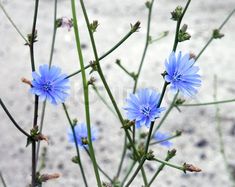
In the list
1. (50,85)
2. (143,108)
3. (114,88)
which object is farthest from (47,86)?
(114,88)

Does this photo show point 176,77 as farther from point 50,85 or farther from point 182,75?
point 50,85

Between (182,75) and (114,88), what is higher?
(114,88)

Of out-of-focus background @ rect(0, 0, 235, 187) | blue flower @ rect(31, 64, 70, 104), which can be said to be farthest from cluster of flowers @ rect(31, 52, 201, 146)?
out-of-focus background @ rect(0, 0, 235, 187)

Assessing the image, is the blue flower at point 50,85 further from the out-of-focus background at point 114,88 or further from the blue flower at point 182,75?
the out-of-focus background at point 114,88

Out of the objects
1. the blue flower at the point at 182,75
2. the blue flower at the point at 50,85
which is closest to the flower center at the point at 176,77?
the blue flower at the point at 182,75

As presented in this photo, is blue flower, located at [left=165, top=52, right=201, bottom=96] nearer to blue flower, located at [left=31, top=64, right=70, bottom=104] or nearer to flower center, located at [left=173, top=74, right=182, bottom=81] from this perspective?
flower center, located at [left=173, top=74, right=182, bottom=81]

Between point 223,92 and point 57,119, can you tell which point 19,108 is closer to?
point 57,119

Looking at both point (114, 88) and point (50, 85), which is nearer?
point (50, 85)
